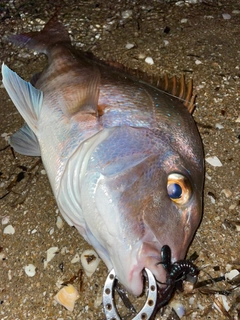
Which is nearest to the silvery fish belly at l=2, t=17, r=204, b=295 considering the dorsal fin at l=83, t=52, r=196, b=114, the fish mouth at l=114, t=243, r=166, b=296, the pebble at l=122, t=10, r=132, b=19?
the fish mouth at l=114, t=243, r=166, b=296

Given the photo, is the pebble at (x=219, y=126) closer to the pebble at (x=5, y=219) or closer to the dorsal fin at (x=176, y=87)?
the dorsal fin at (x=176, y=87)

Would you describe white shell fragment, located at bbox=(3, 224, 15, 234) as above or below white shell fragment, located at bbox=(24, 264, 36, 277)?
above

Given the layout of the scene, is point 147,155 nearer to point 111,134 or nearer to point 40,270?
point 111,134

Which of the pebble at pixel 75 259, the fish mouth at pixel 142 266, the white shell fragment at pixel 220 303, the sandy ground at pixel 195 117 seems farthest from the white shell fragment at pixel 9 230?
the white shell fragment at pixel 220 303

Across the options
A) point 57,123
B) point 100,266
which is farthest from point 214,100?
point 100,266

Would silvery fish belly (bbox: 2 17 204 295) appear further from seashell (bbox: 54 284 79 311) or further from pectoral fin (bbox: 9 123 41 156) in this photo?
seashell (bbox: 54 284 79 311)
